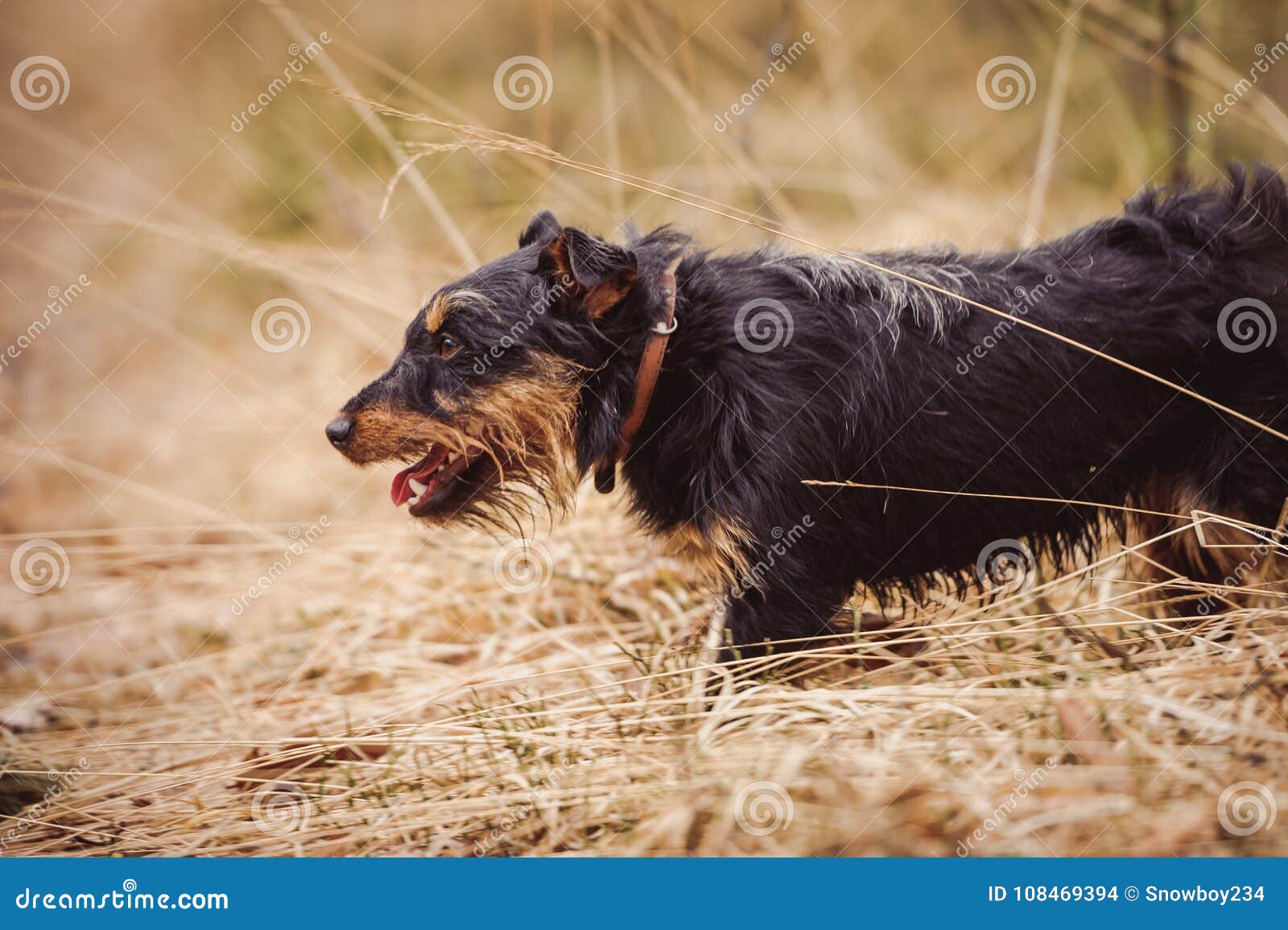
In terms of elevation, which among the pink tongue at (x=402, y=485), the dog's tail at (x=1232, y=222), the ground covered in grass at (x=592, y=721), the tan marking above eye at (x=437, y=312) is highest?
the dog's tail at (x=1232, y=222)

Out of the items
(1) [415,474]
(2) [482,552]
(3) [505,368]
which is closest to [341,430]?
(1) [415,474]

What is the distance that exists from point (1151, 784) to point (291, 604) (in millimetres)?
3703

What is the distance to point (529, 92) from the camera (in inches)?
222

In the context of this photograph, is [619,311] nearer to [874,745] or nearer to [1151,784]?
[874,745]

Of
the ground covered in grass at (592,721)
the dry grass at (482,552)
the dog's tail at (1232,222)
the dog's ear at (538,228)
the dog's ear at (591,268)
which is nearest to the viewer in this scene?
the ground covered in grass at (592,721)

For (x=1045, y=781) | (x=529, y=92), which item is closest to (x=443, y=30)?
(x=529, y=92)

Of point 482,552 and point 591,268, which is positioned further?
point 482,552

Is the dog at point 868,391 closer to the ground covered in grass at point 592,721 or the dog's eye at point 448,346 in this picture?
the dog's eye at point 448,346

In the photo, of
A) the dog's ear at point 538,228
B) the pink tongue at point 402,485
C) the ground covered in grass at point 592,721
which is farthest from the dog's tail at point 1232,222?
the pink tongue at point 402,485

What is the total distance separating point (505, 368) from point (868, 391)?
120 cm

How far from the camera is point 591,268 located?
3.12 metres

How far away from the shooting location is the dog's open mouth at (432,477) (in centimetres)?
355

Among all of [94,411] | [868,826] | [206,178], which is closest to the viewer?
[868,826]

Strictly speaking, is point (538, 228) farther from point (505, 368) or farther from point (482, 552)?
point (482, 552)
